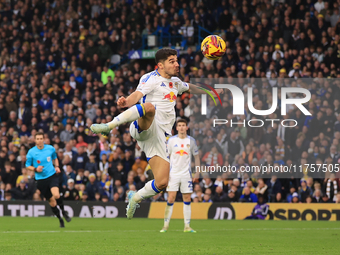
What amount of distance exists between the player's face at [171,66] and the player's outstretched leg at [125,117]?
954 millimetres

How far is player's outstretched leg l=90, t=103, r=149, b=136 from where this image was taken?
764 centimetres

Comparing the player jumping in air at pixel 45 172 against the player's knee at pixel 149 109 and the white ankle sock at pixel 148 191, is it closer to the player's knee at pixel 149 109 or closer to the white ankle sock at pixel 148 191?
the white ankle sock at pixel 148 191

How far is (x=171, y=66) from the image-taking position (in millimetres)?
9016

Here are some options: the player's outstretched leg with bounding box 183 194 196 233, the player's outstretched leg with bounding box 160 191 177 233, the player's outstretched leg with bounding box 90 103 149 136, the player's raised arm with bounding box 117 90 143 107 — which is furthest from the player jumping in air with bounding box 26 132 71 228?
the player's outstretched leg with bounding box 90 103 149 136

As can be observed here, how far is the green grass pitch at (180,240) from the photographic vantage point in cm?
887

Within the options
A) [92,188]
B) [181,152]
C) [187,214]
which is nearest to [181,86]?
[181,152]

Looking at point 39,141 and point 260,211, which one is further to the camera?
point 260,211

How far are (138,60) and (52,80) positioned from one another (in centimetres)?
372

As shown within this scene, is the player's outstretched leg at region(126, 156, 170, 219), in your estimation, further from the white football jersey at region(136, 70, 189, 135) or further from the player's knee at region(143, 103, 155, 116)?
the player's knee at region(143, 103, 155, 116)

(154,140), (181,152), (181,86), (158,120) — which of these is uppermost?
(181,86)

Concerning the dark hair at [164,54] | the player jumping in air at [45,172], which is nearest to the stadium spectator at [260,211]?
the player jumping in air at [45,172]

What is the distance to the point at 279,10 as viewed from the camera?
69.5 feet

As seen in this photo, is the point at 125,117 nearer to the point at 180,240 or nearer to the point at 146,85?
the point at 146,85

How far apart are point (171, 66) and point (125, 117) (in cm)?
147
